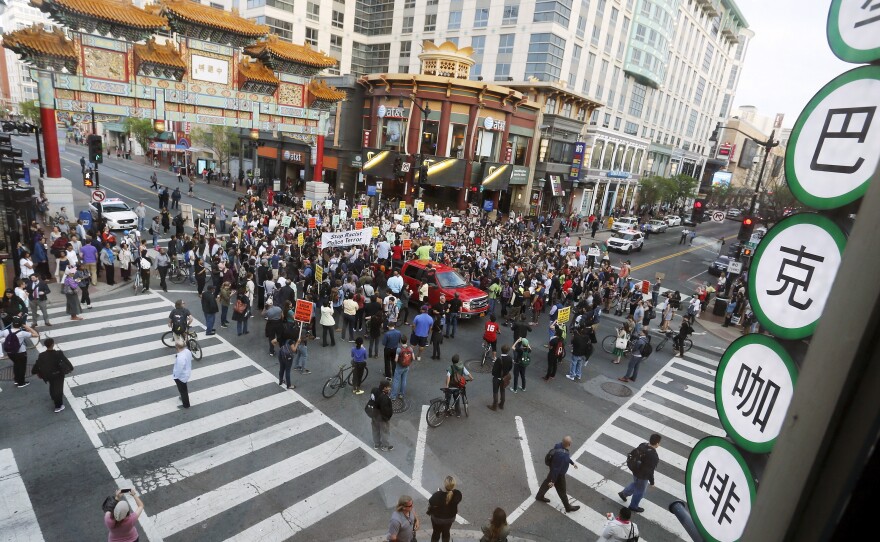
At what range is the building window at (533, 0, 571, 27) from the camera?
44.4 m

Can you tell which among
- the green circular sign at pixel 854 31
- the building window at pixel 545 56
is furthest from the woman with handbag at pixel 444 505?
the building window at pixel 545 56

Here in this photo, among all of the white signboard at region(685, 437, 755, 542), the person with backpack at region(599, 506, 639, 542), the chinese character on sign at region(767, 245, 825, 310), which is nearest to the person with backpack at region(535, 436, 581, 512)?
the person with backpack at region(599, 506, 639, 542)

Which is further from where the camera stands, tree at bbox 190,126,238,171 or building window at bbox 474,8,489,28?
tree at bbox 190,126,238,171

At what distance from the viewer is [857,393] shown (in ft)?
3.54

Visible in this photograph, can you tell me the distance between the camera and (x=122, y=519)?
6434mm

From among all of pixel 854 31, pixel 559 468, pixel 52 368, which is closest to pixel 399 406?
pixel 559 468

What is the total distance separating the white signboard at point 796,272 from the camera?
73.0 inches

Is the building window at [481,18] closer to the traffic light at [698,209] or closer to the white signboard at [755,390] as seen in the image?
the traffic light at [698,209]

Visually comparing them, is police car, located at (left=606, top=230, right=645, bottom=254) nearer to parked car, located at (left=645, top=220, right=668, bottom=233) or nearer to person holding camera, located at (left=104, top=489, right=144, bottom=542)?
parked car, located at (left=645, top=220, right=668, bottom=233)

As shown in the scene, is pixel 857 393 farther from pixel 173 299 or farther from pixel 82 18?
pixel 82 18

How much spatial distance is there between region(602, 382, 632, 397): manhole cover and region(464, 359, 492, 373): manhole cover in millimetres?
3550

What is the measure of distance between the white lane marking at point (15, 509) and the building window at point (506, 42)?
4897 centimetres

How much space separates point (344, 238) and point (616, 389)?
1191 cm

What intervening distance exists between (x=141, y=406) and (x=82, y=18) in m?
22.3
